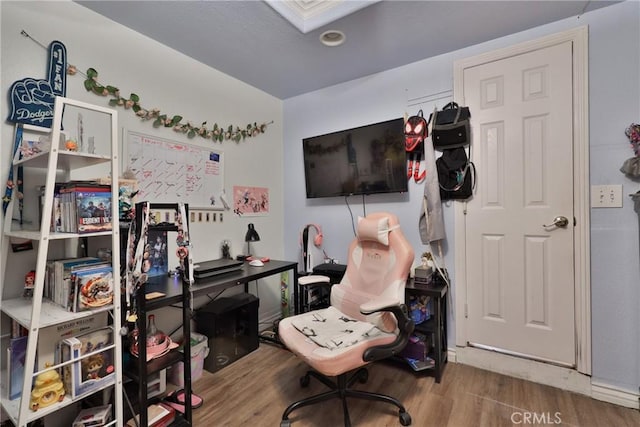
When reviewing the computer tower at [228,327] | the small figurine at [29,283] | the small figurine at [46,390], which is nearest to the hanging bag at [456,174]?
the computer tower at [228,327]

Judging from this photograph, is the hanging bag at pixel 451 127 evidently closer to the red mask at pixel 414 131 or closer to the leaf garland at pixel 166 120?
the red mask at pixel 414 131

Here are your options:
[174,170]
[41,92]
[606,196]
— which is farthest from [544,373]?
[41,92]

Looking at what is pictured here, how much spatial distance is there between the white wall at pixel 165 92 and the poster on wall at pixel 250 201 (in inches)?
2.3

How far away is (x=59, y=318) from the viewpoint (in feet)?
3.80

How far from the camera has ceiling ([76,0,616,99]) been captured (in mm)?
1750

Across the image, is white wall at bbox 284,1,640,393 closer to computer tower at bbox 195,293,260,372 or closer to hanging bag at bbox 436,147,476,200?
hanging bag at bbox 436,147,476,200

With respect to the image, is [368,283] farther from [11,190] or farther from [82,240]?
[11,190]

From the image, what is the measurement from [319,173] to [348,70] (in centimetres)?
94

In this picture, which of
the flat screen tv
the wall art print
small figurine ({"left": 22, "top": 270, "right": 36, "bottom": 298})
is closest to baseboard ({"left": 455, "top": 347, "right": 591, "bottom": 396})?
the flat screen tv

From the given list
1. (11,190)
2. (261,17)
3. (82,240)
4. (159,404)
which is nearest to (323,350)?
(159,404)

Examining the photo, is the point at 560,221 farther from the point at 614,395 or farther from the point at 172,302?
the point at 172,302

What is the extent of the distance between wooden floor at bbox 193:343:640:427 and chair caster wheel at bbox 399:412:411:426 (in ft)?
0.13

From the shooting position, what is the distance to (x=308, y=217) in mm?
3045

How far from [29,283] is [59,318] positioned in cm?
51
